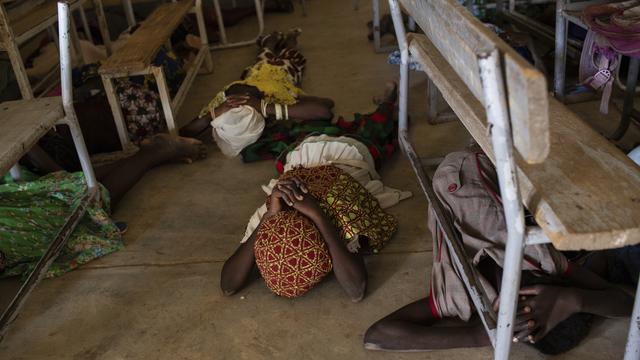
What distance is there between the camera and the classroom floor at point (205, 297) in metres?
1.84

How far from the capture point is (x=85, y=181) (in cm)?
248

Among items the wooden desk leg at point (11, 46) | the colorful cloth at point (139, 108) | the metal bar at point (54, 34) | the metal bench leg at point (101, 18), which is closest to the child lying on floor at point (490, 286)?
the colorful cloth at point (139, 108)

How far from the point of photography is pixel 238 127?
2990mm

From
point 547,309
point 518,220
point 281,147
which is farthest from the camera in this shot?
point 281,147

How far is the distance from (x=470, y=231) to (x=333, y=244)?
45cm

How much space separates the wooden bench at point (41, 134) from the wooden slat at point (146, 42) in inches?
24.9

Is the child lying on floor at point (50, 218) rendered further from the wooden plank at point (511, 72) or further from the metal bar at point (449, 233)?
the wooden plank at point (511, 72)

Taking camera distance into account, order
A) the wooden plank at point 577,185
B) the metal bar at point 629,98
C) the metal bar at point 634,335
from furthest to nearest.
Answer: the metal bar at point 629,98
the metal bar at point 634,335
the wooden plank at point 577,185

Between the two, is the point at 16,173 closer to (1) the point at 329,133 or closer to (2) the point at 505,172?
(1) the point at 329,133

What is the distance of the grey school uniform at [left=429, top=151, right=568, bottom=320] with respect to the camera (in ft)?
5.41

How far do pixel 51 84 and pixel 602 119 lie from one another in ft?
11.0

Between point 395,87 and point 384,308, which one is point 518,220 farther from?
point 395,87

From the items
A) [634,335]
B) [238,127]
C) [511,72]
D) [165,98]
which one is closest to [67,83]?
[165,98]

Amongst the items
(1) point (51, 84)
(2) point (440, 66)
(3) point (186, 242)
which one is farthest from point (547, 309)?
(1) point (51, 84)
